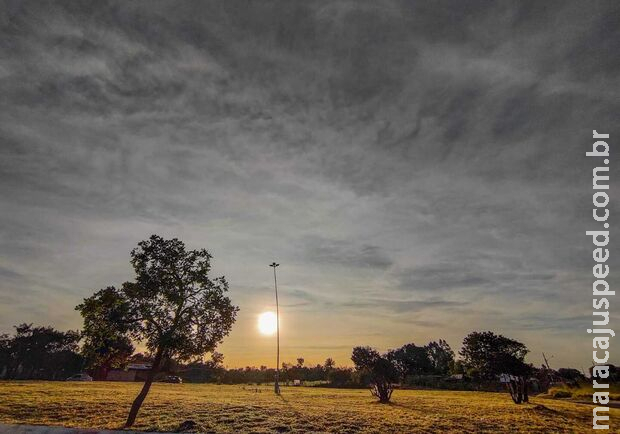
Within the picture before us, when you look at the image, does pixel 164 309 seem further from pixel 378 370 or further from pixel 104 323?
pixel 378 370

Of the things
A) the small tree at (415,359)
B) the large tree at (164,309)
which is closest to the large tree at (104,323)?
the large tree at (164,309)

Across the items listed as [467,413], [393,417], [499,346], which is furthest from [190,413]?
[499,346]

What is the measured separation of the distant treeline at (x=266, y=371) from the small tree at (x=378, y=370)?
0.11 meters

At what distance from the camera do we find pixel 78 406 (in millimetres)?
27719

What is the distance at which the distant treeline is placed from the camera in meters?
23.6

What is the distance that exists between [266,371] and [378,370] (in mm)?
77399

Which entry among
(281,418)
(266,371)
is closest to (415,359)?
(266,371)

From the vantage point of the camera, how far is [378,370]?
41.2m

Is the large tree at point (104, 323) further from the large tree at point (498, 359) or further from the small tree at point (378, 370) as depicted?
the large tree at point (498, 359)

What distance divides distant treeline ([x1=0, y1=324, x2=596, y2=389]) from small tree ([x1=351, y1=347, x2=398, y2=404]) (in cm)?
11

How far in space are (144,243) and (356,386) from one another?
2817 inches

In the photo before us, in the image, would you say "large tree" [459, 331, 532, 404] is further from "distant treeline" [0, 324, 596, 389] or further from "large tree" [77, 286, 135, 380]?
"large tree" [77, 286, 135, 380]

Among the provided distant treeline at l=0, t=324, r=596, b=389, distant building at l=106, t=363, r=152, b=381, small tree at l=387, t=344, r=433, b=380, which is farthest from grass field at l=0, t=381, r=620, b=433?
small tree at l=387, t=344, r=433, b=380

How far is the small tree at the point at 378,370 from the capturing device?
128ft
